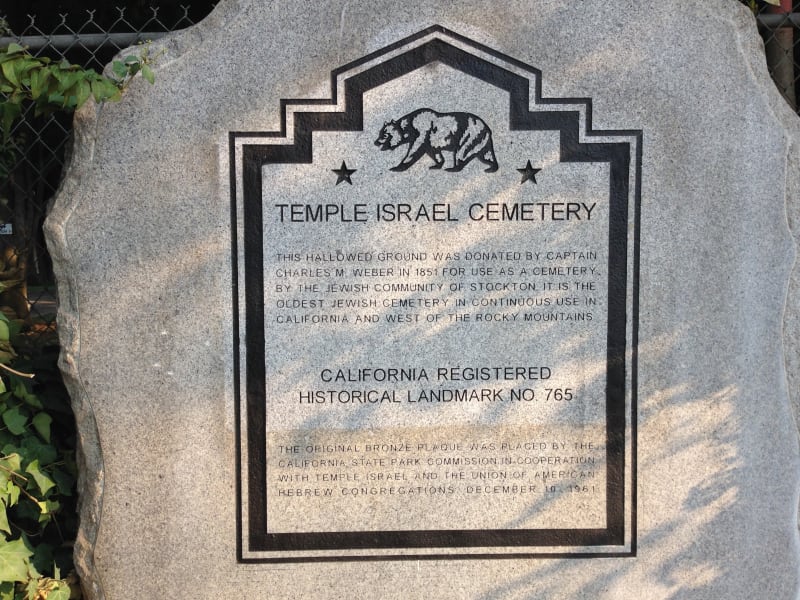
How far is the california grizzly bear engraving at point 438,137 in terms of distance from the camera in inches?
103

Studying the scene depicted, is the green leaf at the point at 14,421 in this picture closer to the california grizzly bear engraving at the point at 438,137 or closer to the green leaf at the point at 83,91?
the green leaf at the point at 83,91

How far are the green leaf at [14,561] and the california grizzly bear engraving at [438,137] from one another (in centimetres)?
181

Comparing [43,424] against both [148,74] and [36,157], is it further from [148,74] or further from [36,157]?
[36,157]

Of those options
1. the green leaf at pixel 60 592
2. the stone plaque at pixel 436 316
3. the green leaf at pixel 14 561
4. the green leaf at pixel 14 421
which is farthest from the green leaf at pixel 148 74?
the green leaf at pixel 60 592

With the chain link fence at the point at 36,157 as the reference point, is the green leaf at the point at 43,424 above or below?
below

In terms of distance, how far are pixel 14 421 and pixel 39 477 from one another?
224mm

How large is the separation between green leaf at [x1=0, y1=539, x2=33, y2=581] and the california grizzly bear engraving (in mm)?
1809

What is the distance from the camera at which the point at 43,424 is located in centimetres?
280

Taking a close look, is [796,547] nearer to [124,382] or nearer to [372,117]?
[372,117]

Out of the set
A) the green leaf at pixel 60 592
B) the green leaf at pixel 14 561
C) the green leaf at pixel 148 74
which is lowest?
the green leaf at pixel 60 592

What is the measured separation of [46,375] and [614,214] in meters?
2.19

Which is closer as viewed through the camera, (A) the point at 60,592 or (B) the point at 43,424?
(A) the point at 60,592

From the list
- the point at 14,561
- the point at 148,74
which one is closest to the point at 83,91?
the point at 148,74

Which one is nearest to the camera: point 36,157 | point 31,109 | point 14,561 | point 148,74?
point 148,74
